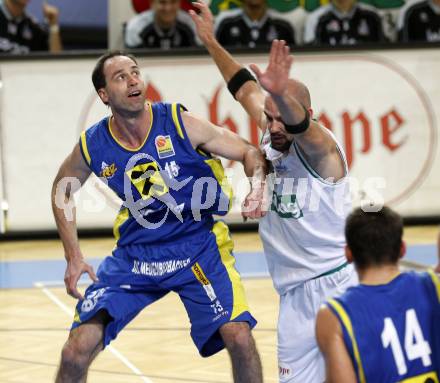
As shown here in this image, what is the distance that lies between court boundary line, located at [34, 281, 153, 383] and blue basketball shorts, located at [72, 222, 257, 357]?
1235 mm

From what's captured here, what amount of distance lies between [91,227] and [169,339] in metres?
4.92

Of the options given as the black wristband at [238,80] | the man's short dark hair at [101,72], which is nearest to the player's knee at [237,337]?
the black wristband at [238,80]

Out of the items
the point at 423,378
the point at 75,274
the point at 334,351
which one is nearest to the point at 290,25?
the point at 75,274

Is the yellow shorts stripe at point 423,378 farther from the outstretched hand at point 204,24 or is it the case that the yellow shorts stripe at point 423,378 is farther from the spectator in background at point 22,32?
the spectator in background at point 22,32

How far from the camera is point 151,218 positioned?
6238 millimetres

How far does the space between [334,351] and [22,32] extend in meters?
10.2

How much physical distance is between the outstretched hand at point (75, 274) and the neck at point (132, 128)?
29.2 inches

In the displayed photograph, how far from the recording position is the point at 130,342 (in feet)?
27.2

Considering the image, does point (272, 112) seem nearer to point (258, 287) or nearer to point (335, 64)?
point (258, 287)

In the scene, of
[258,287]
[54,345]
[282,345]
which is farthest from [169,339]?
[282,345]

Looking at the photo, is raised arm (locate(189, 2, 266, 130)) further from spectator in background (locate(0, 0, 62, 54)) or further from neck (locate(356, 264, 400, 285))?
spectator in background (locate(0, 0, 62, 54))

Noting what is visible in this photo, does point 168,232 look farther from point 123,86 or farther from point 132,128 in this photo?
point 123,86

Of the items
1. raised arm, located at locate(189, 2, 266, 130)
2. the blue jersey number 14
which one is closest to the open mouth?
raised arm, located at locate(189, 2, 266, 130)

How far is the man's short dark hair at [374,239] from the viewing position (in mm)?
3918
